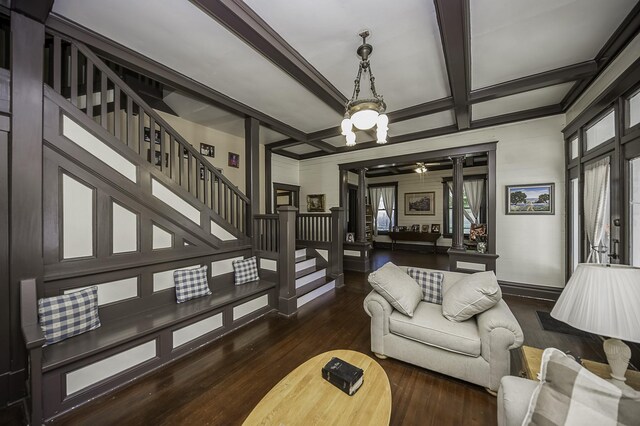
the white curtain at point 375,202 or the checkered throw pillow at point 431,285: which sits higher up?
the white curtain at point 375,202

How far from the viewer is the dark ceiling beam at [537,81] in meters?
2.79

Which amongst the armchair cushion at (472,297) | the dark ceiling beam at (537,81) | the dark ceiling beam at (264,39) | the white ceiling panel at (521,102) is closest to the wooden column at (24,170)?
the dark ceiling beam at (264,39)

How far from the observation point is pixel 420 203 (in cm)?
878

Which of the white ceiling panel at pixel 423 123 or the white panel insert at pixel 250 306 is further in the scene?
the white ceiling panel at pixel 423 123

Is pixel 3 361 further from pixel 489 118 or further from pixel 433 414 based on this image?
pixel 489 118

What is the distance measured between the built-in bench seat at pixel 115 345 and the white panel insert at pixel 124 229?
641 mm

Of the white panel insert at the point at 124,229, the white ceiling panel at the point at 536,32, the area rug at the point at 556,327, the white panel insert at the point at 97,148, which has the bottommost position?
the area rug at the point at 556,327

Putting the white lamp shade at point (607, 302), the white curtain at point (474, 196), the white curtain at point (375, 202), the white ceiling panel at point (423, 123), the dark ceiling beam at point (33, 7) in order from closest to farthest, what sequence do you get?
the white lamp shade at point (607, 302), the dark ceiling beam at point (33, 7), the white ceiling panel at point (423, 123), the white curtain at point (474, 196), the white curtain at point (375, 202)

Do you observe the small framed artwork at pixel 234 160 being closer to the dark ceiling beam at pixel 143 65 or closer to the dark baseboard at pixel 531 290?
the dark ceiling beam at pixel 143 65

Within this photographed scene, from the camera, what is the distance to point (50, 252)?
2088mm

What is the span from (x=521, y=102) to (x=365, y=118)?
3.27 meters

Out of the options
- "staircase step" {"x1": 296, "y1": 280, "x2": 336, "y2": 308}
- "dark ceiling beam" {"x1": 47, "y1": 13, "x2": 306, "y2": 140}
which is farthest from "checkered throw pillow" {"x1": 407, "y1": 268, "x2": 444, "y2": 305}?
"dark ceiling beam" {"x1": 47, "y1": 13, "x2": 306, "y2": 140}

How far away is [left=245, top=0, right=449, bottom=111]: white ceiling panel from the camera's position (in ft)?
6.49

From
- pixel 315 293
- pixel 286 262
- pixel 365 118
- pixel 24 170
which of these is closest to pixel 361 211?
pixel 315 293
